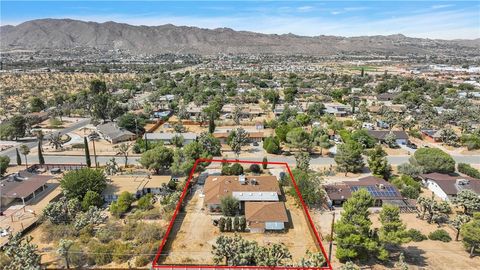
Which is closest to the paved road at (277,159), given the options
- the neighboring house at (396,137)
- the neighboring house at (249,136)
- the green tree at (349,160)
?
the green tree at (349,160)

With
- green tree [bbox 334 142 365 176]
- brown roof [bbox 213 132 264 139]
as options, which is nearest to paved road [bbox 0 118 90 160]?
brown roof [bbox 213 132 264 139]

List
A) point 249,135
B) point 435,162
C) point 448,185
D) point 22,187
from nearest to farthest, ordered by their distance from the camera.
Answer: point 22,187 → point 448,185 → point 435,162 → point 249,135

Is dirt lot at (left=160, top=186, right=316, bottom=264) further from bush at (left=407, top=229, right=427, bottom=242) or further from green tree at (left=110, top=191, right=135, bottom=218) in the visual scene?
bush at (left=407, top=229, right=427, bottom=242)

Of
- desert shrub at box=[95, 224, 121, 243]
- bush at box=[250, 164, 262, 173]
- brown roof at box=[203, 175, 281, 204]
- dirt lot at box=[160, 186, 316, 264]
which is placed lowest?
dirt lot at box=[160, 186, 316, 264]

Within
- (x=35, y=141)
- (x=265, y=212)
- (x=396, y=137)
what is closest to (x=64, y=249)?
(x=265, y=212)

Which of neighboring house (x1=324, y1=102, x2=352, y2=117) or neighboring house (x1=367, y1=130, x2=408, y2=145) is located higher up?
neighboring house (x1=324, y1=102, x2=352, y2=117)

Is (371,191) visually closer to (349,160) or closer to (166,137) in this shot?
(349,160)

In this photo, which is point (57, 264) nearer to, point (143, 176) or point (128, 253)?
point (128, 253)

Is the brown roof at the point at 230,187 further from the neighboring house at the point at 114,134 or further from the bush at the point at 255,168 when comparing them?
the neighboring house at the point at 114,134
